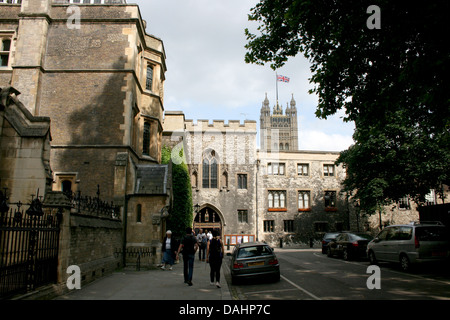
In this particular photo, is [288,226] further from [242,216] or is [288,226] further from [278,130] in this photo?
[278,130]

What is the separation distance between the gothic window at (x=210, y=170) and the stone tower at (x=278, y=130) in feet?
227

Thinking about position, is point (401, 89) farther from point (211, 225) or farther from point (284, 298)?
point (211, 225)

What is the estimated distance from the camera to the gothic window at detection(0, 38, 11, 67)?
1792cm

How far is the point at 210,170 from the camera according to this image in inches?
1401

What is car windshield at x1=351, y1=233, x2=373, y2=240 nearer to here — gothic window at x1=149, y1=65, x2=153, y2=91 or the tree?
the tree

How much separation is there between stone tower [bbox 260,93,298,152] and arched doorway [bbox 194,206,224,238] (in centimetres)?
7010

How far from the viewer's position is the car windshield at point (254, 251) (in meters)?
11.4

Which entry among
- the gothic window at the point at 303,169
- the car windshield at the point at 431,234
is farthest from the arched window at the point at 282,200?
the car windshield at the point at 431,234

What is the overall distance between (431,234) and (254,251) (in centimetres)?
660

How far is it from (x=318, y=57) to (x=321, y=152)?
28094mm

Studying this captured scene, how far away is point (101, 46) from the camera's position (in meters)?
17.9

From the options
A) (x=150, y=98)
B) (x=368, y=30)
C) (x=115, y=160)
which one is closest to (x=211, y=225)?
(x=150, y=98)

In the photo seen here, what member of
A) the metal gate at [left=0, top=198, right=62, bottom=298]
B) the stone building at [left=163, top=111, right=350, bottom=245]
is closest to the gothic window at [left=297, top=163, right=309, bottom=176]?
the stone building at [left=163, top=111, right=350, bottom=245]

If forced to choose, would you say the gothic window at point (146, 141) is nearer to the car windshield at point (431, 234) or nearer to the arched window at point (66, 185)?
the arched window at point (66, 185)
